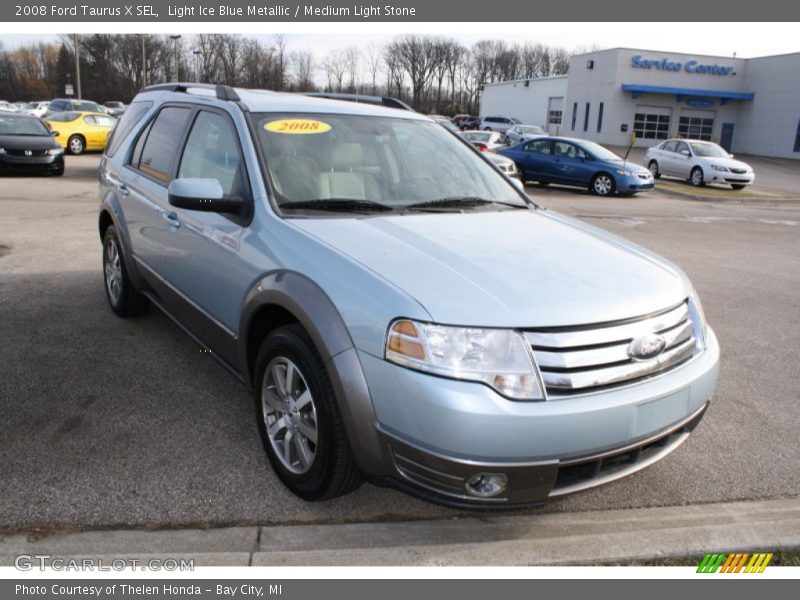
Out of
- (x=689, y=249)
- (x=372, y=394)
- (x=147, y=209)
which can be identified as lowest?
(x=689, y=249)

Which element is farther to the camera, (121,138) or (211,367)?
(121,138)

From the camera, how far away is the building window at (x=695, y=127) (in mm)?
46594

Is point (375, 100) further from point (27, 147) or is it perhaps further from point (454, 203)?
point (27, 147)

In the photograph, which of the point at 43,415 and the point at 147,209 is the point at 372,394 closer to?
the point at 43,415

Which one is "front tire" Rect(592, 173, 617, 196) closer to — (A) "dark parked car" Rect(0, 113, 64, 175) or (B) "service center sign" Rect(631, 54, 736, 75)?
→ (A) "dark parked car" Rect(0, 113, 64, 175)

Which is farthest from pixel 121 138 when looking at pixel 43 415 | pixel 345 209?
pixel 345 209

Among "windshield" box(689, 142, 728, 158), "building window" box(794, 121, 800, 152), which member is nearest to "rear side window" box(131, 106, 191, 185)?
"windshield" box(689, 142, 728, 158)

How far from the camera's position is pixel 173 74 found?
75.3 m

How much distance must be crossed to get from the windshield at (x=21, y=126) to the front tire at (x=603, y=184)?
48.8ft

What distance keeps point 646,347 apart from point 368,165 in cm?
190

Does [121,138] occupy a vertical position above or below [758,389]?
above

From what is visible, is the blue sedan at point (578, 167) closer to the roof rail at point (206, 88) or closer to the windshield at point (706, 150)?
the windshield at point (706, 150)

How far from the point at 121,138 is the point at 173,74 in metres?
77.5

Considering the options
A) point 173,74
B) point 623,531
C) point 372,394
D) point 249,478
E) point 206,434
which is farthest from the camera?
point 173,74
